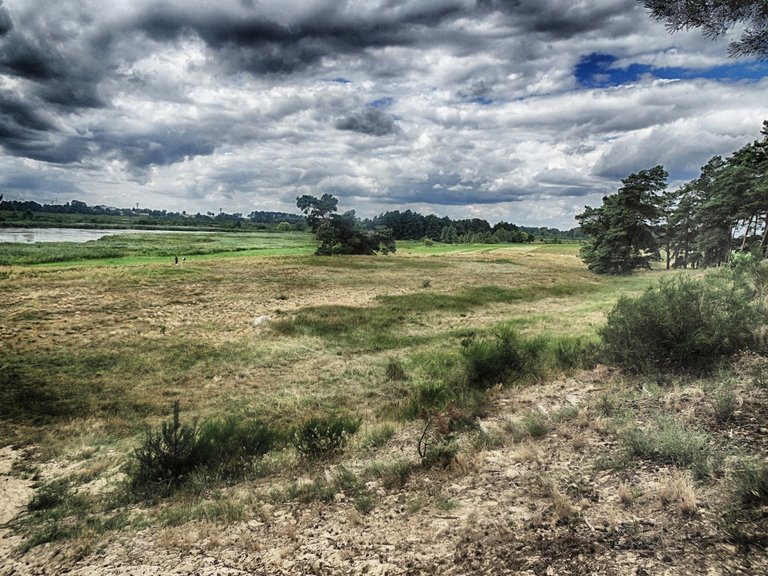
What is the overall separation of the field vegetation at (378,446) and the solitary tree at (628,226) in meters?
37.6

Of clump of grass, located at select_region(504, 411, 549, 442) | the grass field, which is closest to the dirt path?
the grass field

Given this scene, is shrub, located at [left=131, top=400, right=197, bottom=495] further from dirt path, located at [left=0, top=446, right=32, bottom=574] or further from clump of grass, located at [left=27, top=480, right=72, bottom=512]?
dirt path, located at [left=0, top=446, right=32, bottom=574]

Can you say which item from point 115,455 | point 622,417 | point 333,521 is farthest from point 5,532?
point 622,417

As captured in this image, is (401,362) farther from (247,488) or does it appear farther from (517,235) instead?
(517,235)

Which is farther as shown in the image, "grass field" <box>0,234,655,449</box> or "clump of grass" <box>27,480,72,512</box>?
"grass field" <box>0,234,655,449</box>

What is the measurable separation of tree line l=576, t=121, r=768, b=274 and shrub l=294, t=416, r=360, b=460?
49.1 metres

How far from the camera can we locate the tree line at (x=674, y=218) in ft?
144

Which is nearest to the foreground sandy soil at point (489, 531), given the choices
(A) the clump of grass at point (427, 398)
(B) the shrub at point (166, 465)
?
(B) the shrub at point (166, 465)

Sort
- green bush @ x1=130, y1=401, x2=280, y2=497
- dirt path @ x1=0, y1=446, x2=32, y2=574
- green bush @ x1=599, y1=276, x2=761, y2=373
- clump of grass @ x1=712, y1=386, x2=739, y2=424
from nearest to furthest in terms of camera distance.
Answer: dirt path @ x1=0, y1=446, x2=32, y2=574
clump of grass @ x1=712, y1=386, x2=739, y2=424
green bush @ x1=130, y1=401, x2=280, y2=497
green bush @ x1=599, y1=276, x2=761, y2=373

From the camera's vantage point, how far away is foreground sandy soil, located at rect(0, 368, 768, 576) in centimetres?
401

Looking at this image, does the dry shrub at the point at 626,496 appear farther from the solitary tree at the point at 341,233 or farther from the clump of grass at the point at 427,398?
A: the solitary tree at the point at 341,233

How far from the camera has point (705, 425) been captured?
6180 millimetres

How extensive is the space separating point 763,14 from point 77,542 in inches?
547

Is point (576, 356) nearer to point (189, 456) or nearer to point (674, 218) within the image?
point (189, 456)
